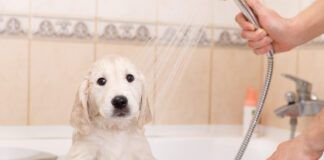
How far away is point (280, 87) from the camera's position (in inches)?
75.6

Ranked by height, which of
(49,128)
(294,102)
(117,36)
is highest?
(117,36)

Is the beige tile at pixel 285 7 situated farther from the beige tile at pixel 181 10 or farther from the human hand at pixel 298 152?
the human hand at pixel 298 152

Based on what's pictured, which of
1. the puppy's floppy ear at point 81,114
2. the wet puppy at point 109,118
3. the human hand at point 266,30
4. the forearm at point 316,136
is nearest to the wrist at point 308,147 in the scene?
the forearm at point 316,136

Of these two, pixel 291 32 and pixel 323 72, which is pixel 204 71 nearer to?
pixel 323 72

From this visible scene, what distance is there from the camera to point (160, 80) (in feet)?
5.99

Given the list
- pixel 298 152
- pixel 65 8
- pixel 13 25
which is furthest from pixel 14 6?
pixel 298 152

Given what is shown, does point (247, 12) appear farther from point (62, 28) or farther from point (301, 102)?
point (62, 28)

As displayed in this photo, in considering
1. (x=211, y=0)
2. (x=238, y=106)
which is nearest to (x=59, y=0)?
(x=211, y=0)

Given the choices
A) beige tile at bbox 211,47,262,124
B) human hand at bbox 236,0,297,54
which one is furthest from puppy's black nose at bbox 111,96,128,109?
beige tile at bbox 211,47,262,124

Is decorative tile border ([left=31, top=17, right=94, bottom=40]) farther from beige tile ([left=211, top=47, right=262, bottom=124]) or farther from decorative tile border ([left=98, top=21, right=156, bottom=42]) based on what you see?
beige tile ([left=211, top=47, right=262, bottom=124])

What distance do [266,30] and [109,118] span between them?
443 millimetres

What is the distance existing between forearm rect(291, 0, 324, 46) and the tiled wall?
0.45 m

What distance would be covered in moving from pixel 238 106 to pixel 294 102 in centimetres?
38

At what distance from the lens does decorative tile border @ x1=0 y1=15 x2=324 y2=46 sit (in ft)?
5.62
